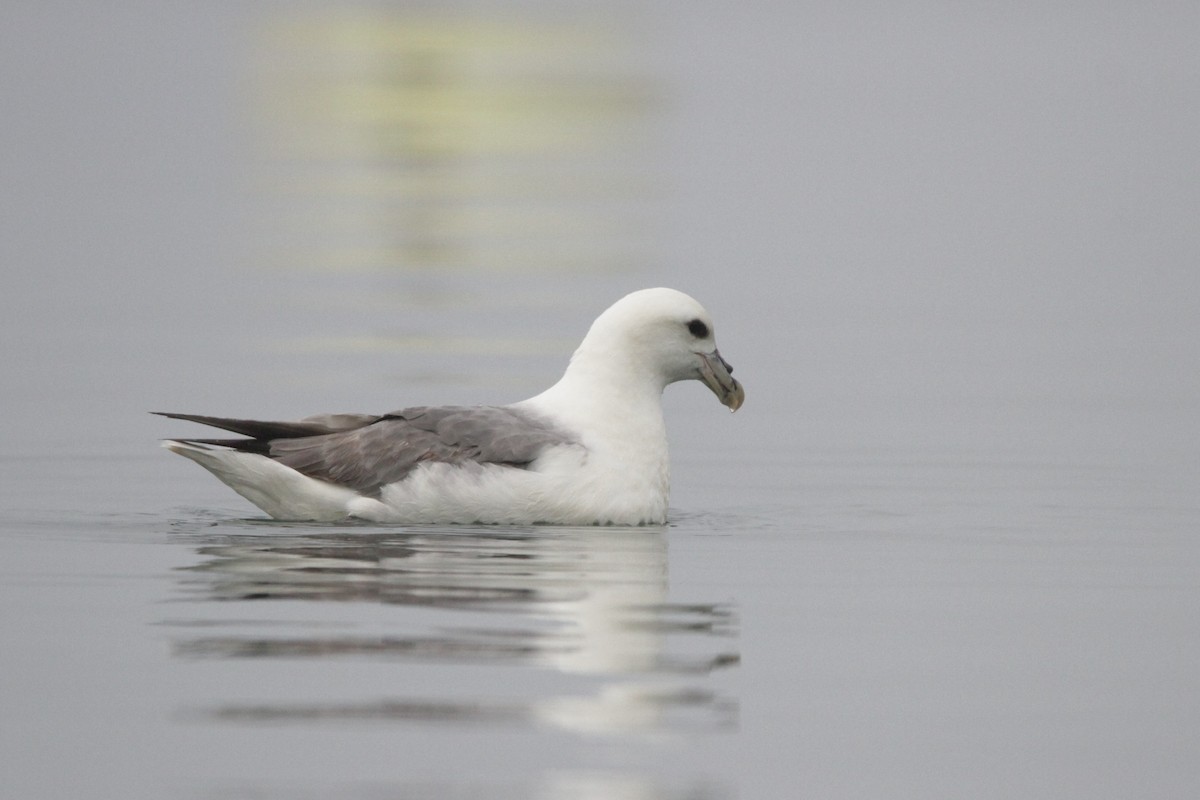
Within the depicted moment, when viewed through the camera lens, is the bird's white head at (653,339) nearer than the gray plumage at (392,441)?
No

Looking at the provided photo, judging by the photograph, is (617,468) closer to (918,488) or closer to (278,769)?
(918,488)

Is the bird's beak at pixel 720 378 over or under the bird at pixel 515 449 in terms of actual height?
over

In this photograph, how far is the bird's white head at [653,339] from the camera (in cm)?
1173

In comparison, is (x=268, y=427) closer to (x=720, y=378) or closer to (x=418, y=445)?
(x=418, y=445)

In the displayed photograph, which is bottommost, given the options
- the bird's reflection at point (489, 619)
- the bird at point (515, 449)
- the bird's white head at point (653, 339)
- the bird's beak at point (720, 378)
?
the bird's reflection at point (489, 619)

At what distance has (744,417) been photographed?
53.9 feet

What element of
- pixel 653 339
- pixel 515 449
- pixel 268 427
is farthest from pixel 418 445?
pixel 653 339

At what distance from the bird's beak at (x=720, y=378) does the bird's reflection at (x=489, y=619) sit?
1168 mm

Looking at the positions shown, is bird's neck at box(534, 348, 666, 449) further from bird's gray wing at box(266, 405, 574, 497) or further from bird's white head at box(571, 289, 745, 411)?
bird's gray wing at box(266, 405, 574, 497)

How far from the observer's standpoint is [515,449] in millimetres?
11172

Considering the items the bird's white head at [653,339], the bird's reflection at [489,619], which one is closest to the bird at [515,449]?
the bird's white head at [653,339]

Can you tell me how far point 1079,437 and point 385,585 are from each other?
752 cm

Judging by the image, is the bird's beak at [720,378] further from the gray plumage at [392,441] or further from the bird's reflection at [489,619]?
the bird's reflection at [489,619]

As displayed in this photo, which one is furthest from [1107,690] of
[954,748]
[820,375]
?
[820,375]
